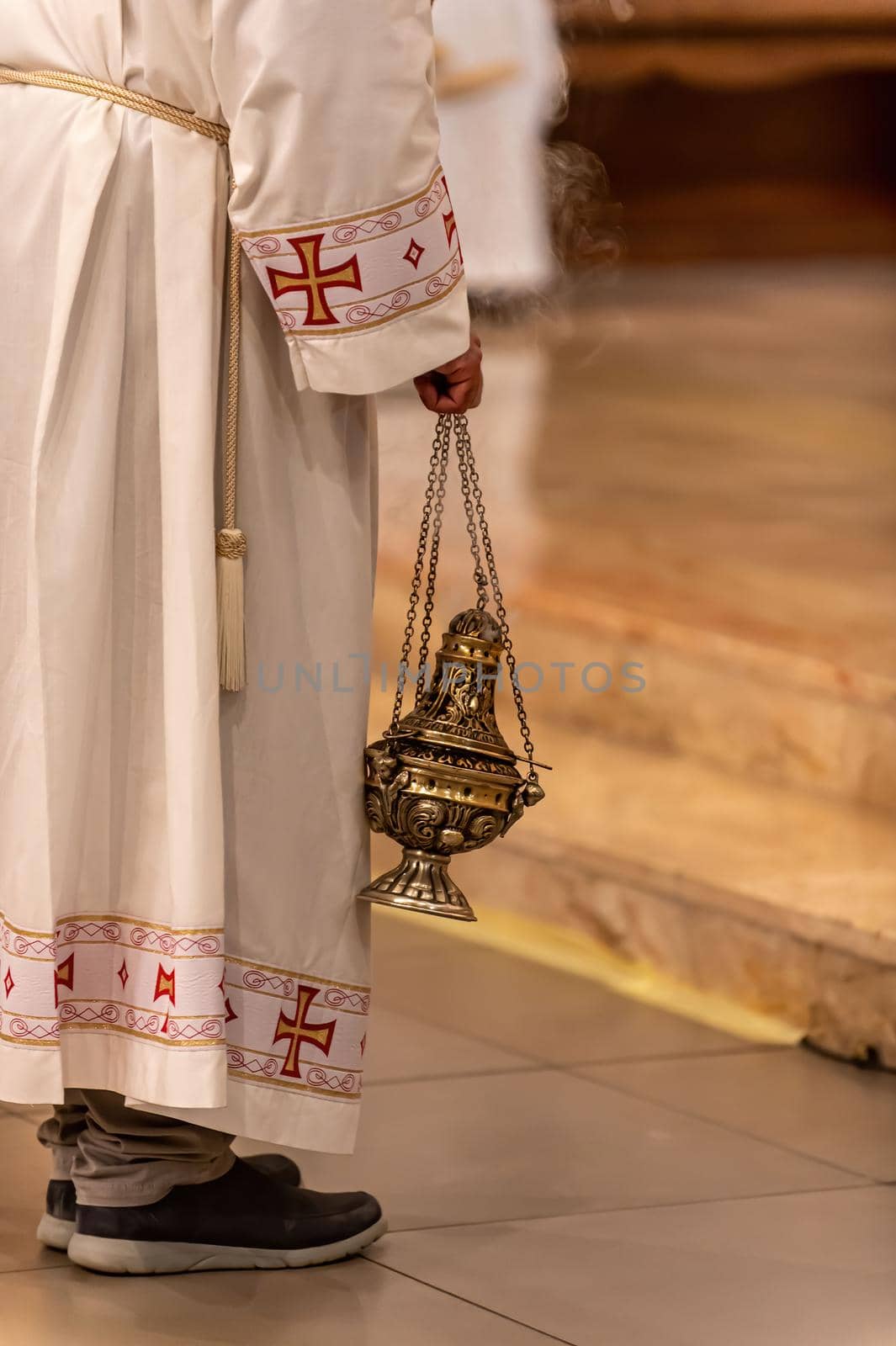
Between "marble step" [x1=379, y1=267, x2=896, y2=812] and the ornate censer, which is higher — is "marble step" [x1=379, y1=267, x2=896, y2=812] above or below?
above

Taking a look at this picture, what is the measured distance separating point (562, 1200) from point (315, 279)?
1099 millimetres

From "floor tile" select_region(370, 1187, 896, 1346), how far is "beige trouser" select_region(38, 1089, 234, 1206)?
228mm

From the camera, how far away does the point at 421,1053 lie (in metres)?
3.01

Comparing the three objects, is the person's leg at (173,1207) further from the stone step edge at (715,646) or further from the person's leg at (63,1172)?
the stone step edge at (715,646)

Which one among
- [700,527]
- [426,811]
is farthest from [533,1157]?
[700,527]

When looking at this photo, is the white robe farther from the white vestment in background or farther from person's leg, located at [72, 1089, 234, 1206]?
the white vestment in background

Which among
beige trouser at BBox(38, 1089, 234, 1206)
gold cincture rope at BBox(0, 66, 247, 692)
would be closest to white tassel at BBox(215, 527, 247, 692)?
gold cincture rope at BBox(0, 66, 247, 692)

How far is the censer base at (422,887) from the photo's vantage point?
220cm

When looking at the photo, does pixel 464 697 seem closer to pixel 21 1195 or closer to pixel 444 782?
pixel 444 782

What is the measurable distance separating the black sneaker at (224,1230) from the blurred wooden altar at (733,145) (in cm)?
790

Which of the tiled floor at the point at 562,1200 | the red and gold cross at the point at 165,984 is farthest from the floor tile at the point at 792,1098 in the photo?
the red and gold cross at the point at 165,984

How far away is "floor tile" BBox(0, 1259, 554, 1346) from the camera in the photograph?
208cm

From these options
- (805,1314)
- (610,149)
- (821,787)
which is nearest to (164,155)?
(805,1314)

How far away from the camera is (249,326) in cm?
213
